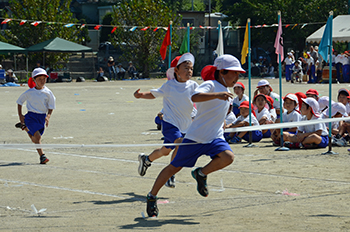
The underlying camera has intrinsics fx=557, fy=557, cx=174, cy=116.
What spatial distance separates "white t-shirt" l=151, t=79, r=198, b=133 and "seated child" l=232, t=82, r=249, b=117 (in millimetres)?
5307

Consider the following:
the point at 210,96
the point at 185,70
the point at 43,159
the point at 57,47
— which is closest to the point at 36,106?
the point at 43,159

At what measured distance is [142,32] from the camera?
42.8m

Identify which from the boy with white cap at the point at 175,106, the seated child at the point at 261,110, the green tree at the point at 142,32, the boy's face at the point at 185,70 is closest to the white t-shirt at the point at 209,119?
the boy's face at the point at 185,70

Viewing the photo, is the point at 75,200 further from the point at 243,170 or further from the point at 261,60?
the point at 261,60

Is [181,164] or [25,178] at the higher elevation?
[181,164]

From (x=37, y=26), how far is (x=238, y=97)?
105 ft

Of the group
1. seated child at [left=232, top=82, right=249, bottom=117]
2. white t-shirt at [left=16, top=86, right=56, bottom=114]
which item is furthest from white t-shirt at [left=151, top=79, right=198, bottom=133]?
seated child at [left=232, top=82, right=249, bottom=117]

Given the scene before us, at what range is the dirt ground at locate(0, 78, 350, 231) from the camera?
5.50 meters

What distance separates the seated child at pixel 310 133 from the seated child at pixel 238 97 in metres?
2.02

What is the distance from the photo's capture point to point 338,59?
31.1m

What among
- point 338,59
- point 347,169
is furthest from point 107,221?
point 338,59

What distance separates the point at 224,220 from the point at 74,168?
403 centimetres

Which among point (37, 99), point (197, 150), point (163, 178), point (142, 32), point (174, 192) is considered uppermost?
point (142, 32)

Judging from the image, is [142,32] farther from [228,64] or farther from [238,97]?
[228,64]
